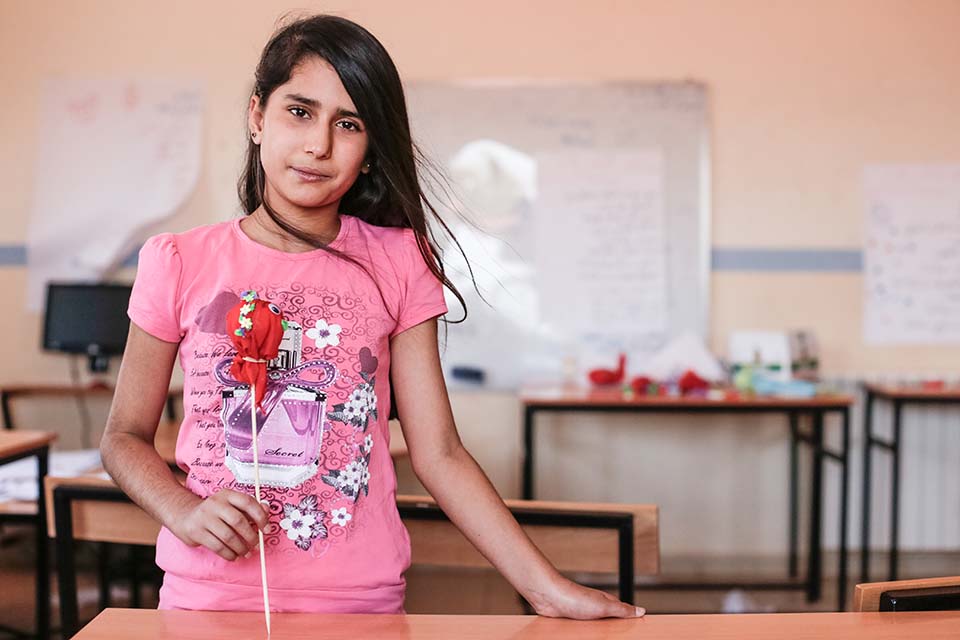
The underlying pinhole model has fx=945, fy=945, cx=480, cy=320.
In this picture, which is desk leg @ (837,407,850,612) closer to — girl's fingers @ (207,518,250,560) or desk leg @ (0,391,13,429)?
girl's fingers @ (207,518,250,560)

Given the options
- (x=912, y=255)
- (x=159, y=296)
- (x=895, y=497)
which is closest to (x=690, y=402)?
(x=895, y=497)

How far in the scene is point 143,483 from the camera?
3.53 feet

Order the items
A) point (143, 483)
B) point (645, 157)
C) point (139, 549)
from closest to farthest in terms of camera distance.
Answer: point (143, 483), point (139, 549), point (645, 157)

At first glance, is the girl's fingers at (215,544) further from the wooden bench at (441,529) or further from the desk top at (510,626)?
the wooden bench at (441,529)

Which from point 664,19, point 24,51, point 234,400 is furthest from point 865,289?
point 24,51

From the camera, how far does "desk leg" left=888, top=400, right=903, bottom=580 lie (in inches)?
141

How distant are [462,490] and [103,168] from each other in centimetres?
325

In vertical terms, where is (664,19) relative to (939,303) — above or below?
above

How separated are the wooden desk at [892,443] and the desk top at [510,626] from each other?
274cm

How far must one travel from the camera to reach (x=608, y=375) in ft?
12.2

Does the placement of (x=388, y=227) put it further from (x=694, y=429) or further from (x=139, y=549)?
(x=694, y=429)

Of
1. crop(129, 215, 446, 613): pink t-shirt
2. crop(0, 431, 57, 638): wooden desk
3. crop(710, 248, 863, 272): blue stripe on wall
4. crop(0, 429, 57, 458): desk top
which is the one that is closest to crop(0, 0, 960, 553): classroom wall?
crop(710, 248, 863, 272): blue stripe on wall

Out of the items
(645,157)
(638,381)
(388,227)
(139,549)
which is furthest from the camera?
(645,157)

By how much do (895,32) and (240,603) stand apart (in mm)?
3757
